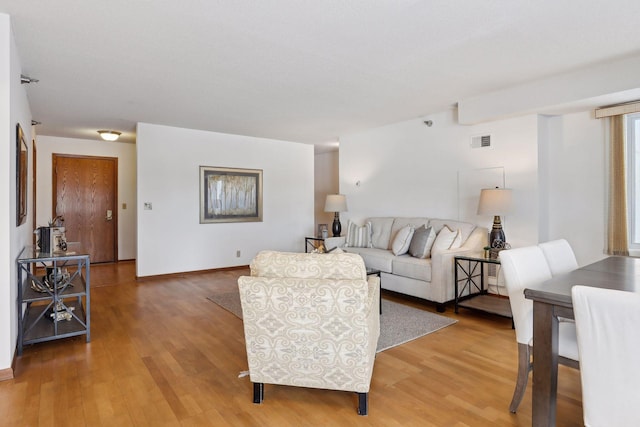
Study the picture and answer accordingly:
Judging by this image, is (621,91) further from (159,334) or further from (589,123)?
(159,334)

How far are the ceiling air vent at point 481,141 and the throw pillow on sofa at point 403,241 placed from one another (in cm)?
133

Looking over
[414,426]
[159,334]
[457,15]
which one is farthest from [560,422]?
[159,334]

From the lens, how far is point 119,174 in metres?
7.13

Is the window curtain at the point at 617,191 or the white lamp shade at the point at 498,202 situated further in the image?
the white lamp shade at the point at 498,202

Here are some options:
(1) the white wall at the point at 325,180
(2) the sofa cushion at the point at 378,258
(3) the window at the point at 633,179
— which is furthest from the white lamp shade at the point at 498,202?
(1) the white wall at the point at 325,180

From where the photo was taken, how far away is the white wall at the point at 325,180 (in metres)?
→ 8.32

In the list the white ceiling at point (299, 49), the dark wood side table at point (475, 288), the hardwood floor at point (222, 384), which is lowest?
the hardwood floor at point (222, 384)

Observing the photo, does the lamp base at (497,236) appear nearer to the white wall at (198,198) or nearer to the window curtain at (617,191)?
the window curtain at (617,191)

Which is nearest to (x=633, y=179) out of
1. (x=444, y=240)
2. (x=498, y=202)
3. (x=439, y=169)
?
(x=498, y=202)

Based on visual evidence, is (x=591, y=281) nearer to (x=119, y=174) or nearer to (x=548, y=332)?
(x=548, y=332)

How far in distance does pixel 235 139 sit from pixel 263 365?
4.92 meters

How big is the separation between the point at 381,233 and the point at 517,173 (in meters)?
1.89

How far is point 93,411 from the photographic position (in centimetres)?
200

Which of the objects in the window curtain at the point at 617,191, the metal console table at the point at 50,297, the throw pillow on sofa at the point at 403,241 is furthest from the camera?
the throw pillow on sofa at the point at 403,241
